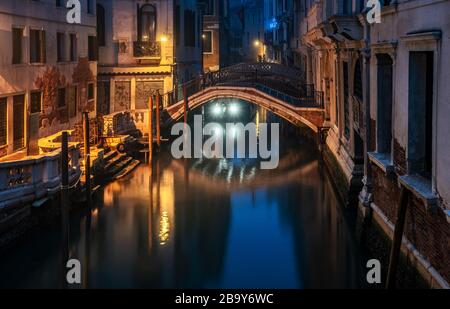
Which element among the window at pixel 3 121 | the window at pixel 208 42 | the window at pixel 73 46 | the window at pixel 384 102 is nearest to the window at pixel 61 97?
the window at pixel 73 46

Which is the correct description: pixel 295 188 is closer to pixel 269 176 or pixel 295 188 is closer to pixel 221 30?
pixel 269 176

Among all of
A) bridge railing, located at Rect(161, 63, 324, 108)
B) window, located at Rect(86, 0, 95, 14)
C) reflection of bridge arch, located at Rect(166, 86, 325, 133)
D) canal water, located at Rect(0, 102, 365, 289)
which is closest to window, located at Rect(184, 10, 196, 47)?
bridge railing, located at Rect(161, 63, 324, 108)

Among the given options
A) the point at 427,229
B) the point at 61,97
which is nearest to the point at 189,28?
the point at 61,97

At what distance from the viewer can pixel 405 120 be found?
9477 millimetres

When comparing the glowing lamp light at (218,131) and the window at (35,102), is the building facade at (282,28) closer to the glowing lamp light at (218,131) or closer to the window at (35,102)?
the glowing lamp light at (218,131)

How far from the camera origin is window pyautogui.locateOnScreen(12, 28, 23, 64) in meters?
17.3

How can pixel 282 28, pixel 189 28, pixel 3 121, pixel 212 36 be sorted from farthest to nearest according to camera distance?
pixel 282 28 < pixel 212 36 < pixel 189 28 < pixel 3 121

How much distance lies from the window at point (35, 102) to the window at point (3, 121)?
6.04ft

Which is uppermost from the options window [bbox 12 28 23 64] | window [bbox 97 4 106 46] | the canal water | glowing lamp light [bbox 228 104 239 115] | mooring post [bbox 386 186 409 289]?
window [bbox 97 4 106 46]

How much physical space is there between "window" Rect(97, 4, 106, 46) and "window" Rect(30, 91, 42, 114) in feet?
31.3

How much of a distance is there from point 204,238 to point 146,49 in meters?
15.6

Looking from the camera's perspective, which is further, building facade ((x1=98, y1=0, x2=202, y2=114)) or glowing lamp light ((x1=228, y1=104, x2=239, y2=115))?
glowing lamp light ((x1=228, y1=104, x2=239, y2=115))

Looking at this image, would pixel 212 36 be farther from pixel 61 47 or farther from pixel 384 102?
pixel 384 102

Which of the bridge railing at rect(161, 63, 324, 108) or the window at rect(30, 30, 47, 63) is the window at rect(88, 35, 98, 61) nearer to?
the bridge railing at rect(161, 63, 324, 108)
